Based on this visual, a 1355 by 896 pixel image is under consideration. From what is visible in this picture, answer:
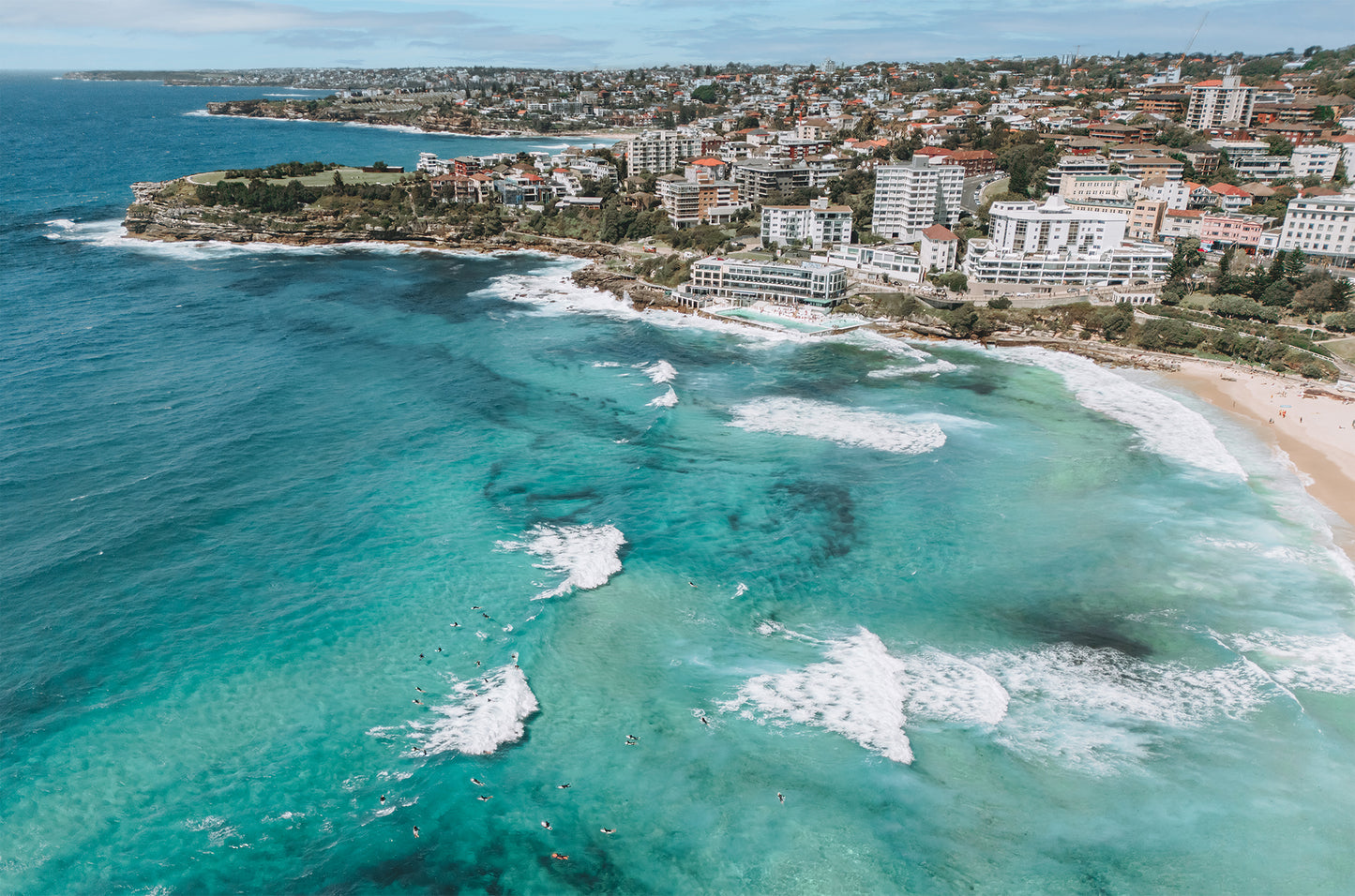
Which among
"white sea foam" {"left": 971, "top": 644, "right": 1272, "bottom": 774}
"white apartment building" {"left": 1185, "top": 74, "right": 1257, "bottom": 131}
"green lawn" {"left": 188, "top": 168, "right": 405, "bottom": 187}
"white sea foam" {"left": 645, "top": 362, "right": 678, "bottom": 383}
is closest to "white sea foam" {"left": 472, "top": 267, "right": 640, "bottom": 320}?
"white sea foam" {"left": 645, "top": 362, "right": 678, "bottom": 383}

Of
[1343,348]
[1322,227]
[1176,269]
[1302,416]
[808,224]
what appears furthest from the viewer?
[808,224]

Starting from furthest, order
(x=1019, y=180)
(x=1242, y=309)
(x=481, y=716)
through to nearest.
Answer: (x=1019, y=180) < (x=1242, y=309) < (x=481, y=716)

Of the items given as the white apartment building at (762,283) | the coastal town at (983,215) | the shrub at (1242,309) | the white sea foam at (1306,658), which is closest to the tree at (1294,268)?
the coastal town at (983,215)

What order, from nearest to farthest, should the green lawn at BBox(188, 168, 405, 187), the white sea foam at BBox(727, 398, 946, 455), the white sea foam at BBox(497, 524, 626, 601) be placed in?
the white sea foam at BBox(497, 524, 626, 601) < the white sea foam at BBox(727, 398, 946, 455) < the green lawn at BBox(188, 168, 405, 187)

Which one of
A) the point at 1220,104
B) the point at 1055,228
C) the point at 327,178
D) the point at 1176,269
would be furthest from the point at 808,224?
the point at 1220,104

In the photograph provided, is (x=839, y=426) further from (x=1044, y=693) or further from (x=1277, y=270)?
(x=1277, y=270)

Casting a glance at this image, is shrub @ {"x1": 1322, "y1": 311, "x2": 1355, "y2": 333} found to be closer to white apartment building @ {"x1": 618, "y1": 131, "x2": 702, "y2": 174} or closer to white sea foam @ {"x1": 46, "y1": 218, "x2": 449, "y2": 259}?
white sea foam @ {"x1": 46, "y1": 218, "x2": 449, "y2": 259}

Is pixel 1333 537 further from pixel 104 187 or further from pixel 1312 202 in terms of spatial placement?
pixel 104 187
